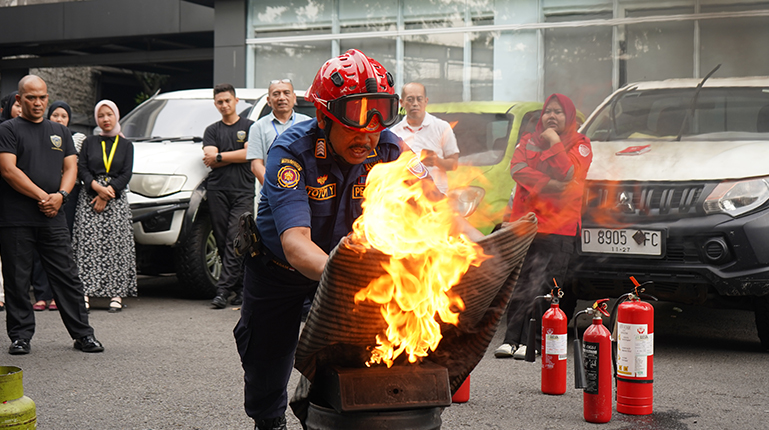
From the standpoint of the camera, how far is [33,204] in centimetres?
650

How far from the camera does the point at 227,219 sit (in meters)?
8.87

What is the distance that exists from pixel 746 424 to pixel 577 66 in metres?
5.60

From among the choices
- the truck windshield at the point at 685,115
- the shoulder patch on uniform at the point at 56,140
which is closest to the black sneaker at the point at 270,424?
the shoulder patch on uniform at the point at 56,140

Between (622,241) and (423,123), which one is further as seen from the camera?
(423,123)

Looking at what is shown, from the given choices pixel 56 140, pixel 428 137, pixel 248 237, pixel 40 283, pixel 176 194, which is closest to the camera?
pixel 248 237

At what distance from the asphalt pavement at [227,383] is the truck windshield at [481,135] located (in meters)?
1.75

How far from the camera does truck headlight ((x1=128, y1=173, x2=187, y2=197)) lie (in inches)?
348

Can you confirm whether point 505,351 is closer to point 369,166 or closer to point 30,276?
point 369,166

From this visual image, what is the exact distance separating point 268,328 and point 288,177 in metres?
0.86

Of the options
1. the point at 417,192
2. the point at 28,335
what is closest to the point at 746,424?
the point at 417,192

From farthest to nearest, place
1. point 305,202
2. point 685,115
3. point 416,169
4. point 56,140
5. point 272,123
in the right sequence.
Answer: point 272,123
point 685,115
point 56,140
point 416,169
point 305,202

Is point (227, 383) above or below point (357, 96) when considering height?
below

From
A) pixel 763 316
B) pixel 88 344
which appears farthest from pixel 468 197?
pixel 88 344

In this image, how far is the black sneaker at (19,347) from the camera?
6.30 meters
